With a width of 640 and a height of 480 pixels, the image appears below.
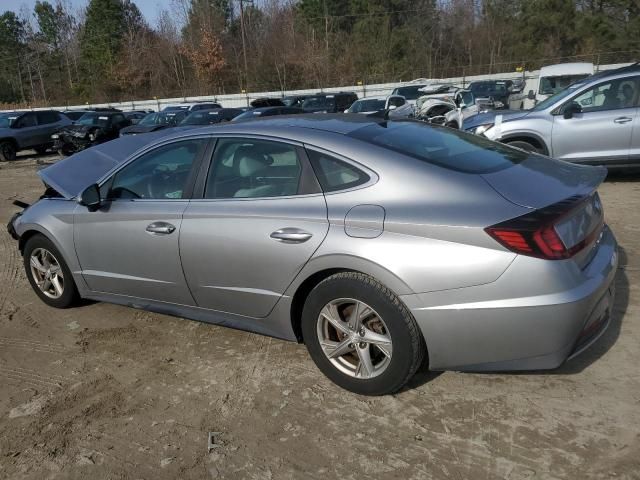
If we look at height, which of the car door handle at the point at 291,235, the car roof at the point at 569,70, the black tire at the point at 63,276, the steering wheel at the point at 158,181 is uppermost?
the car roof at the point at 569,70

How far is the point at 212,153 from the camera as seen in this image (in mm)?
3693

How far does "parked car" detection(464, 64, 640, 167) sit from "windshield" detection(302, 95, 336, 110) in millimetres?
14108

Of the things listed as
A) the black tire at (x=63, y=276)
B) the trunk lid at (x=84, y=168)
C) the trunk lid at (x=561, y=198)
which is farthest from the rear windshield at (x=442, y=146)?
the black tire at (x=63, y=276)

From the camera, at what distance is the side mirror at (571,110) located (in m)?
8.09

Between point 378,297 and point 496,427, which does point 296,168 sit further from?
point 496,427

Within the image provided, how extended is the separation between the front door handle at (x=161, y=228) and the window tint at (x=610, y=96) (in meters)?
6.79

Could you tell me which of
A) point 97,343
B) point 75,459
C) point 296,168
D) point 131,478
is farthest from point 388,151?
point 97,343

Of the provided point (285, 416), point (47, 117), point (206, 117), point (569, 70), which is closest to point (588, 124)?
point (285, 416)

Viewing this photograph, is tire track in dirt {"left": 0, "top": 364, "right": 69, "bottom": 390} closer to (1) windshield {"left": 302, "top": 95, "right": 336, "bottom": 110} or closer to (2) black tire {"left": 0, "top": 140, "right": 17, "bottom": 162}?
(2) black tire {"left": 0, "top": 140, "right": 17, "bottom": 162}

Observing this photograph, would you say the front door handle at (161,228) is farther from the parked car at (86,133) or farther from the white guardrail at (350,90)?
the white guardrail at (350,90)

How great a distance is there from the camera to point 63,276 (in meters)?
4.70

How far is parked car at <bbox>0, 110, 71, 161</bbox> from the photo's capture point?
1930 cm

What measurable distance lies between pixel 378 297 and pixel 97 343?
7.89 feet

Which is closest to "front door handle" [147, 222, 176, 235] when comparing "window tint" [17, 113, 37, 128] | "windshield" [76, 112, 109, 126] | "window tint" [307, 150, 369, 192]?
"window tint" [307, 150, 369, 192]
